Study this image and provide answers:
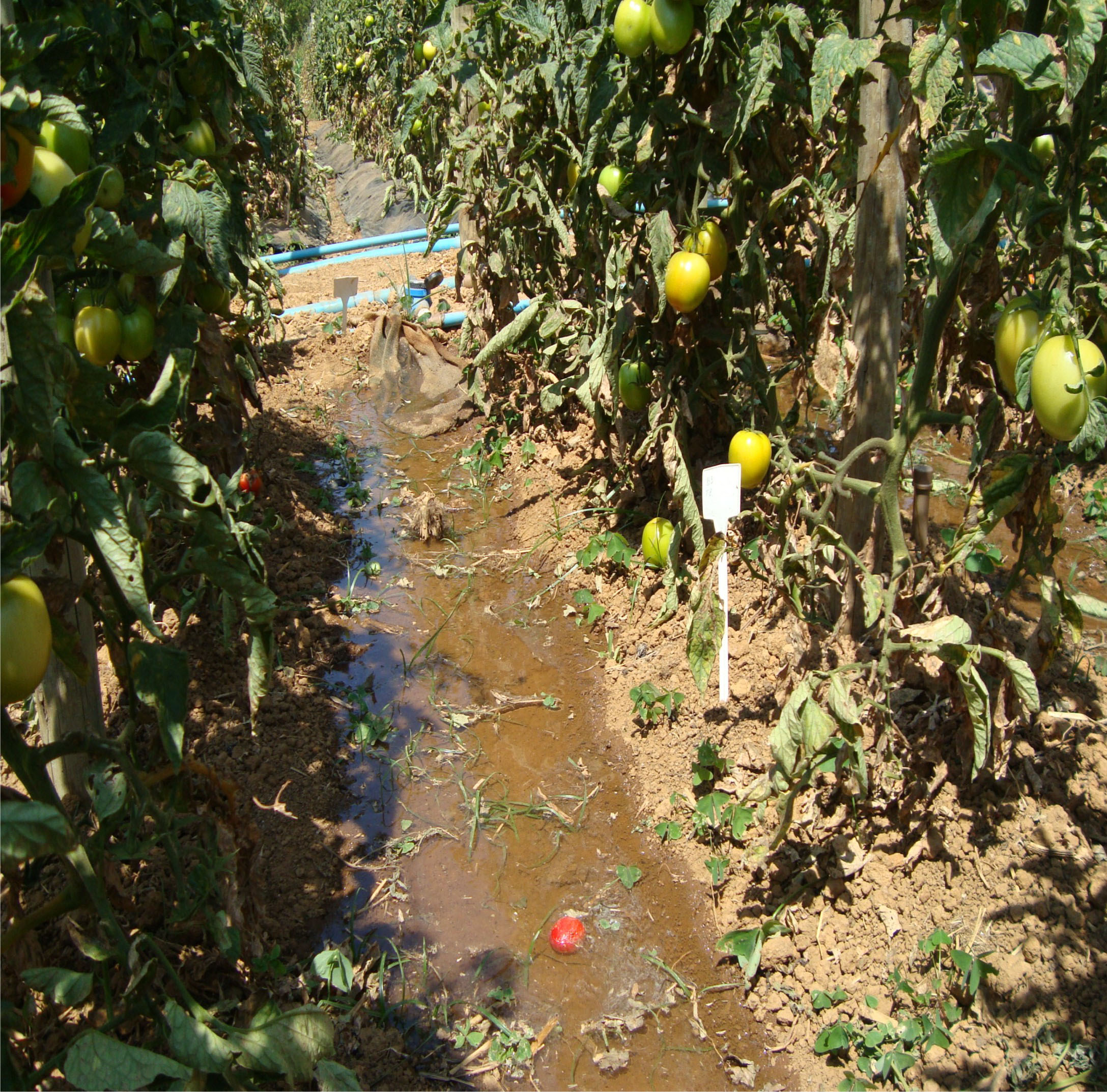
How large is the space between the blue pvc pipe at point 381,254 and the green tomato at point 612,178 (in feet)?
13.3

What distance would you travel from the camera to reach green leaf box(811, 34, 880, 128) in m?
1.48

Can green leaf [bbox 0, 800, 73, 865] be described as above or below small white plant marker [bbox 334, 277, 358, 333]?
above

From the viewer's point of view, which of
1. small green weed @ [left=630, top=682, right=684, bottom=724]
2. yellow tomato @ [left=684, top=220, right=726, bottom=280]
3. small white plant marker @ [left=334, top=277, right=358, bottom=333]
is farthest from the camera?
small white plant marker @ [left=334, top=277, right=358, bottom=333]

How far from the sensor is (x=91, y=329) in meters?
1.41

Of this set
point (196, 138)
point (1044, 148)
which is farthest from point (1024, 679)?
point (196, 138)

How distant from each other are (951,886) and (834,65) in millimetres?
1432

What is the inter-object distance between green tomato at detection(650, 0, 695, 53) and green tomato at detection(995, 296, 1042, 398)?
1.06 meters

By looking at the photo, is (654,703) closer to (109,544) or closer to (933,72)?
(933,72)

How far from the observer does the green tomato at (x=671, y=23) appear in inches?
73.8

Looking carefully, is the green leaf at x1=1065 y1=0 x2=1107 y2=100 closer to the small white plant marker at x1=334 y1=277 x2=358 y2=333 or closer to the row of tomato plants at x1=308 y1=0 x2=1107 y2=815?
the row of tomato plants at x1=308 y1=0 x2=1107 y2=815

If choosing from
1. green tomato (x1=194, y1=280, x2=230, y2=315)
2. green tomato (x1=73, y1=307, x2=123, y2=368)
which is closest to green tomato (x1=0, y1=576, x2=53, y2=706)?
green tomato (x1=73, y1=307, x2=123, y2=368)

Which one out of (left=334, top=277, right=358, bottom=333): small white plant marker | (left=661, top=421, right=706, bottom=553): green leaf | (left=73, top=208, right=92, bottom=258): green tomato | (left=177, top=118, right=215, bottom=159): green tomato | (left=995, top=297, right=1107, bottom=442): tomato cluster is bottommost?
(left=334, top=277, right=358, bottom=333): small white plant marker

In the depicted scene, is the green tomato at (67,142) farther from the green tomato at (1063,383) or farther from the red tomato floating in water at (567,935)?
the red tomato floating in water at (567,935)

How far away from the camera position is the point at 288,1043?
1.10 metres
